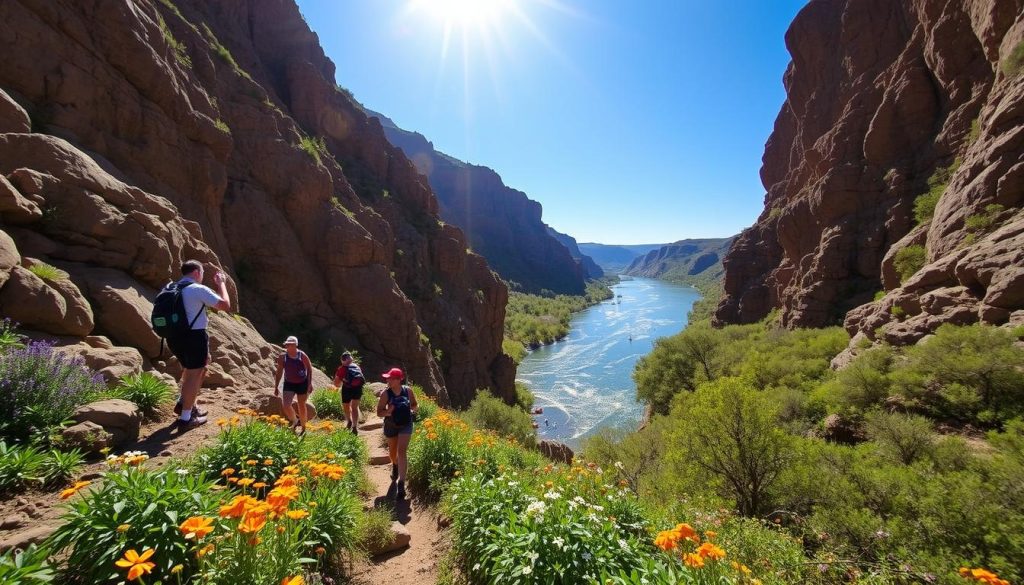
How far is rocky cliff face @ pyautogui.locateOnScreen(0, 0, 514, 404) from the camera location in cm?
792

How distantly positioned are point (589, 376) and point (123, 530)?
49.3 meters

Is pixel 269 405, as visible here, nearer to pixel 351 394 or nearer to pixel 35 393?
pixel 351 394

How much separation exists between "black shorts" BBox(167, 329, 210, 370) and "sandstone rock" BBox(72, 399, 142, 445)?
0.77 m

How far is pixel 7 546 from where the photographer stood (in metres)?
2.87

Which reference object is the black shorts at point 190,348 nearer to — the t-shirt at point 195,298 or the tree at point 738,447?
the t-shirt at point 195,298

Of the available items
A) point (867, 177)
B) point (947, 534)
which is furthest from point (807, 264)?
point (947, 534)

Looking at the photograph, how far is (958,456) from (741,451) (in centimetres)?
448

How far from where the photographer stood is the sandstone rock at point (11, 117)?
8742 mm

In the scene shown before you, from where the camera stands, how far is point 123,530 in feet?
8.31

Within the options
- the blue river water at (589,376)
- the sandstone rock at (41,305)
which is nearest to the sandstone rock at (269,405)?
the sandstone rock at (41,305)

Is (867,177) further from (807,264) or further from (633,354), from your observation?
(633,354)

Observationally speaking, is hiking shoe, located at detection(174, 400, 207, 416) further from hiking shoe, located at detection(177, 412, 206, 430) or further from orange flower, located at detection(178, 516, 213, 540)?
orange flower, located at detection(178, 516, 213, 540)

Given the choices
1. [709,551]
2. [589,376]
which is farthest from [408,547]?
[589,376]

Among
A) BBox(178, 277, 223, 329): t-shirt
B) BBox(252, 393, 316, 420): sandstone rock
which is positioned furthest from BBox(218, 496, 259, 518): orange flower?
BBox(252, 393, 316, 420): sandstone rock
